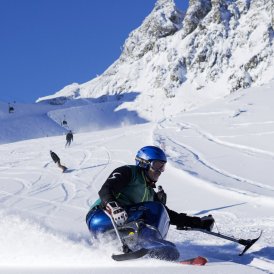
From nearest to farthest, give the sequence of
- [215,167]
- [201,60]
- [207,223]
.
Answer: [207,223] → [215,167] → [201,60]

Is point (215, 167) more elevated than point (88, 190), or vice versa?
point (88, 190)

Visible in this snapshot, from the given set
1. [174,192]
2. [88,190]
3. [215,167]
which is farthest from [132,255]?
[215,167]

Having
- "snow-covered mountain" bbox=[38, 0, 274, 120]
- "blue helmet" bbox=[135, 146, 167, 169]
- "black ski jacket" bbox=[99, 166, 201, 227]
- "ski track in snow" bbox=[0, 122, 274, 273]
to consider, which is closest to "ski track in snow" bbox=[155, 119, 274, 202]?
"ski track in snow" bbox=[0, 122, 274, 273]

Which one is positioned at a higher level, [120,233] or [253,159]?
[120,233]

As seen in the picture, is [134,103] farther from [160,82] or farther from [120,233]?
[120,233]

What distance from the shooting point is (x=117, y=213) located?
4.92m

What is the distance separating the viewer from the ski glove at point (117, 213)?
16.1 feet

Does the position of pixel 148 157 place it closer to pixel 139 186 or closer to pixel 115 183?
pixel 139 186

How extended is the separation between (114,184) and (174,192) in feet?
28.8

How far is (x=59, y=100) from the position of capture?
144 meters

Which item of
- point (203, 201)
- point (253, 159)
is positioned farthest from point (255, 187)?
point (253, 159)

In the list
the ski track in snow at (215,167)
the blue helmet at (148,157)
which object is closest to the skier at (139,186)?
the blue helmet at (148,157)

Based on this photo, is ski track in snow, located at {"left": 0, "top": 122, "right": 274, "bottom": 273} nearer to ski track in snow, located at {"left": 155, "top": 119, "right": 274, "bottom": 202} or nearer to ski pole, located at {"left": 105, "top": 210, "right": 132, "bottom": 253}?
ski track in snow, located at {"left": 155, "top": 119, "right": 274, "bottom": 202}

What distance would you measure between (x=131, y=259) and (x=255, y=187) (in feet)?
32.5
